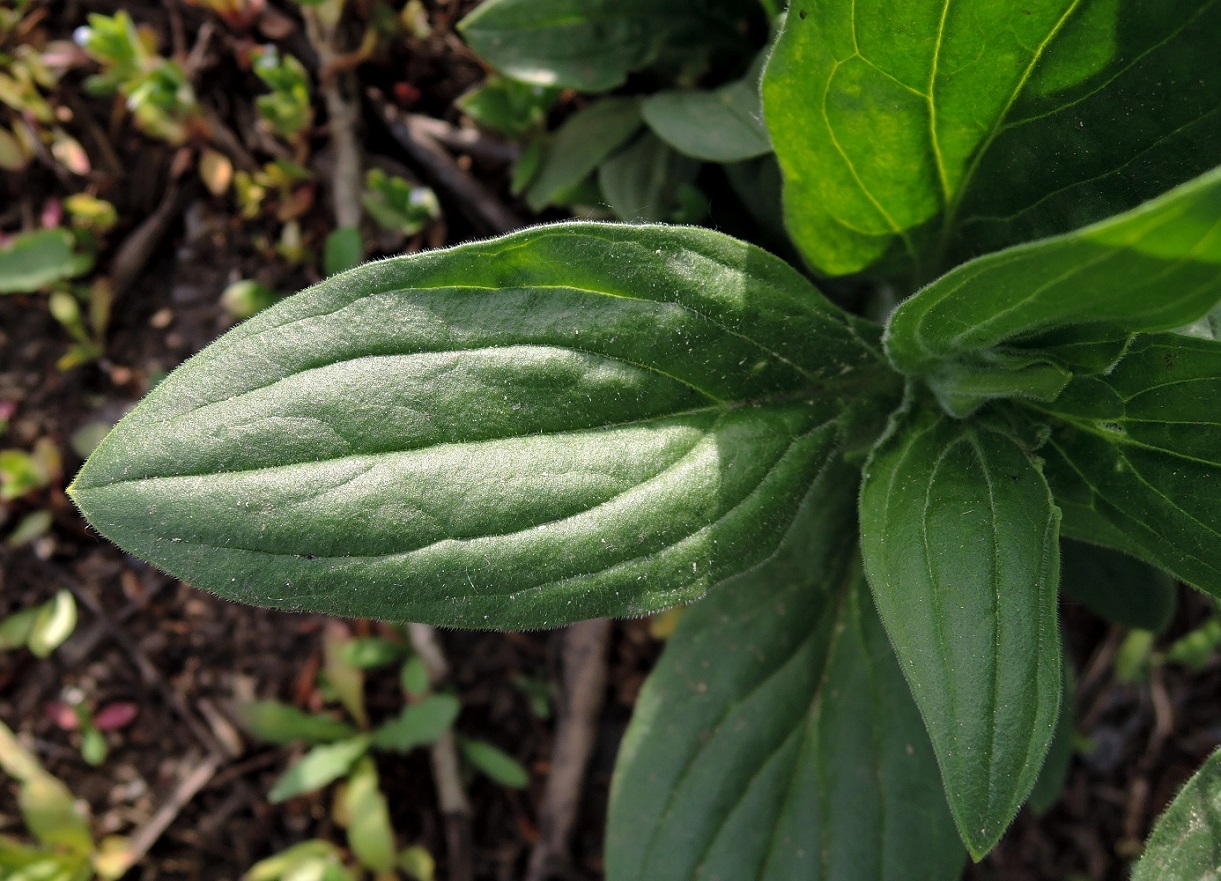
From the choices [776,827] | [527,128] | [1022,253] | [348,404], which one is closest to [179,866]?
[776,827]

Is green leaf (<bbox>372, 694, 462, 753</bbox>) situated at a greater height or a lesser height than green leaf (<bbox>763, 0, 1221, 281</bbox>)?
lesser

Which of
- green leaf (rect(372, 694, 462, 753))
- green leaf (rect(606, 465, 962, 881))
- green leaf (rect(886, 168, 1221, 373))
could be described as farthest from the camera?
green leaf (rect(372, 694, 462, 753))

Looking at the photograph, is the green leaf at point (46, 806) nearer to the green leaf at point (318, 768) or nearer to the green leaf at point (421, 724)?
the green leaf at point (318, 768)

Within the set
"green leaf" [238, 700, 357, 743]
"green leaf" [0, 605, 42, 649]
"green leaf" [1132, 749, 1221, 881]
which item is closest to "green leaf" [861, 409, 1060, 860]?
"green leaf" [1132, 749, 1221, 881]

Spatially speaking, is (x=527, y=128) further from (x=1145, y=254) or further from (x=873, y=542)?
(x=1145, y=254)

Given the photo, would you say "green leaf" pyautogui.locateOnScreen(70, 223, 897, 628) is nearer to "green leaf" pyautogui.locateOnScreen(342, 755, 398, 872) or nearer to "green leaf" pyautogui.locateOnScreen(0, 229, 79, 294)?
"green leaf" pyautogui.locateOnScreen(342, 755, 398, 872)

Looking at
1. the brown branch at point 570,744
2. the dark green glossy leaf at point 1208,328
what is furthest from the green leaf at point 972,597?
the brown branch at point 570,744
